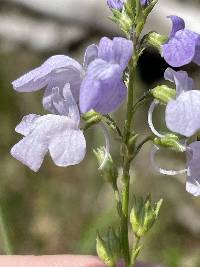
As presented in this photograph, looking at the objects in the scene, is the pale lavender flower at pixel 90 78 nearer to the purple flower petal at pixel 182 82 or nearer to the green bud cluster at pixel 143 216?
the purple flower petal at pixel 182 82

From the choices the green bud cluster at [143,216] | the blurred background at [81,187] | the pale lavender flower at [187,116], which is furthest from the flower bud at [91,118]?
the blurred background at [81,187]

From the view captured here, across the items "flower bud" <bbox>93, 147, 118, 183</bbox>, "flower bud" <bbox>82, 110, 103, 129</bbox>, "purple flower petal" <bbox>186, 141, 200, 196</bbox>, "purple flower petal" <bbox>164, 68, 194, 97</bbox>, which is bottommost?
"flower bud" <bbox>93, 147, 118, 183</bbox>

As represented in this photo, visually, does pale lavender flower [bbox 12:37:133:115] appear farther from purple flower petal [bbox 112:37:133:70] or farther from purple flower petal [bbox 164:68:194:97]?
purple flower petal [bbox 164:68:194:97]

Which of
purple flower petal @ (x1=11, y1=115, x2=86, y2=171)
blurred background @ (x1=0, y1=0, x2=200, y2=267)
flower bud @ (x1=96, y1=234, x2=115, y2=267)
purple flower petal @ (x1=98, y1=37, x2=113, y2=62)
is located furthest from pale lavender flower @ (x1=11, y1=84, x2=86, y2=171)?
blurred background @ (x1=0, y1=0, x2=200, y2=267)

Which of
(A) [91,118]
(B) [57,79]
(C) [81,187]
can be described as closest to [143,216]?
(A) [91,118]

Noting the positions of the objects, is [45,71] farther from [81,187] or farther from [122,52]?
[81,187]

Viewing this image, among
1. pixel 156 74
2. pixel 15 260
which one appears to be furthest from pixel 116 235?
pixel 156 74
